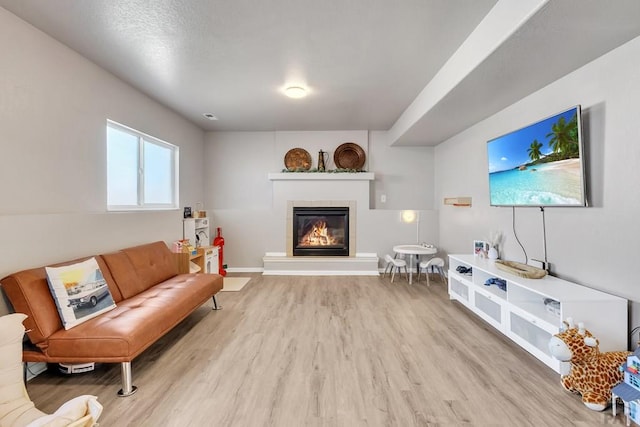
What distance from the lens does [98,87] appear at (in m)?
2.83

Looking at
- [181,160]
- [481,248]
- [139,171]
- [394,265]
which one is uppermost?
[181,160]

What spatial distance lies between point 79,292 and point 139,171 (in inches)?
78.0

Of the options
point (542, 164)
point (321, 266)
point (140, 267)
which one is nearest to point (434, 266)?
point (321, 266)

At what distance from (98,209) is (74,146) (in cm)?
63

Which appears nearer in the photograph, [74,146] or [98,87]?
[74,146]

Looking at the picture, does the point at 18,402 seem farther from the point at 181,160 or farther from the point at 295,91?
the point at 181,160

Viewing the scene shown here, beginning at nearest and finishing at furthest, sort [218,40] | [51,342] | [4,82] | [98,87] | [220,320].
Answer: [51,342] < [4,82] < [218,40] < [98,87] < [220,320]

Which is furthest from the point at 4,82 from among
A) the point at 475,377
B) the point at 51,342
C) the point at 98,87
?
the point at 475,377

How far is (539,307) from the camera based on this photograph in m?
2.41

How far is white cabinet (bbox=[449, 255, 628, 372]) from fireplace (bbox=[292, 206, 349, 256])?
2354mm

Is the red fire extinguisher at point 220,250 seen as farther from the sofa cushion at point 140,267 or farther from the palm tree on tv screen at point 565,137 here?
the palm tree on tv screen at point 565,137

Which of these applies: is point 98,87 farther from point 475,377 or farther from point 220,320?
point 475,377

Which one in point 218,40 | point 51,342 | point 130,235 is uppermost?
point 218,40

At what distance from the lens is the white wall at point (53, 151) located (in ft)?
6.66
